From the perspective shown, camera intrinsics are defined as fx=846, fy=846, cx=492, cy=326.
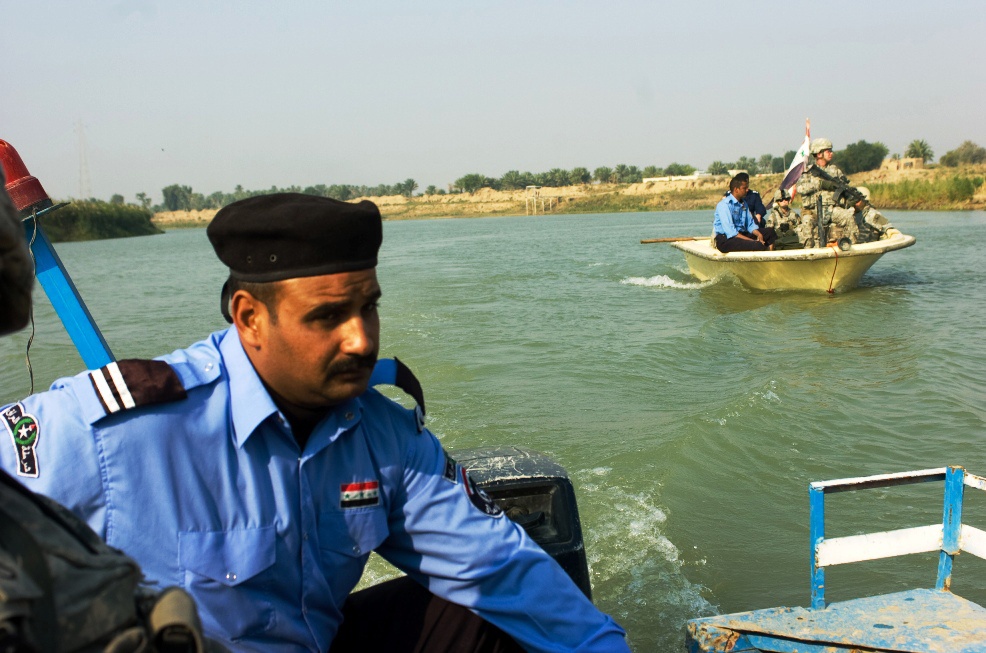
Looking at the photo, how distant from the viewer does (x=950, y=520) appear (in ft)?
9.61

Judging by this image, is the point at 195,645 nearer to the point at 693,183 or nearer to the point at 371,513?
the point at 371,513

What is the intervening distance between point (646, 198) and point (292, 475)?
78.8m

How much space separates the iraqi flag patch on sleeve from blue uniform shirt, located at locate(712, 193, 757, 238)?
39.0 feet

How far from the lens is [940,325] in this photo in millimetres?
10570

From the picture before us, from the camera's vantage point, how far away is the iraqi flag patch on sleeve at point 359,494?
5.59 feet

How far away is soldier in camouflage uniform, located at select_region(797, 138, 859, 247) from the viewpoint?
12336mm

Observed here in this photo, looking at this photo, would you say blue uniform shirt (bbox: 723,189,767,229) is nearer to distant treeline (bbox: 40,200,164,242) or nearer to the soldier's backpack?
the soldier's backpack

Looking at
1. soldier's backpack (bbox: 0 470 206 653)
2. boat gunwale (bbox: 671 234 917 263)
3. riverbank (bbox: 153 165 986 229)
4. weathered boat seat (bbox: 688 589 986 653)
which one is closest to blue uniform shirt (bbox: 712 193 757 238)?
boat gunwale (bbox: 671 234 917 263)

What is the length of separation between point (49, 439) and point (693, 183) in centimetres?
7954

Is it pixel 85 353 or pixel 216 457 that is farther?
pixel 85 353

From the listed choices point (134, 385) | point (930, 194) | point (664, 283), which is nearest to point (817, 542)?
point (134, 385)

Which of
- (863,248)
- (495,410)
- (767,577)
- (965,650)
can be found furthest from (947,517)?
(863,248)

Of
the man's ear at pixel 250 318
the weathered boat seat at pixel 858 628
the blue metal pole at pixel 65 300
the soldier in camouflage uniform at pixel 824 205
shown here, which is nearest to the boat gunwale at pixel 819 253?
the soldier in camouflage uniform at pixel 824 205

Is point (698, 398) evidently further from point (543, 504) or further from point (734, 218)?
point (734, 218)
